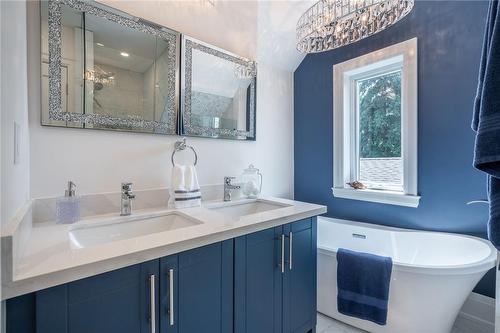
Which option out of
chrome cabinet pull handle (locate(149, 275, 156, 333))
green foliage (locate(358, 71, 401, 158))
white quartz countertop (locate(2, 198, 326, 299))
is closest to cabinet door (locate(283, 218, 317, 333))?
white quartz countertop (locate(2, 198, 326, 299))

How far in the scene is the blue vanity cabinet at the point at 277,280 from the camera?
115 cm

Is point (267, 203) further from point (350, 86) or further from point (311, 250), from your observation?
point (350, 86)

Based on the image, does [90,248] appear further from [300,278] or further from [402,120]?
[402,120]

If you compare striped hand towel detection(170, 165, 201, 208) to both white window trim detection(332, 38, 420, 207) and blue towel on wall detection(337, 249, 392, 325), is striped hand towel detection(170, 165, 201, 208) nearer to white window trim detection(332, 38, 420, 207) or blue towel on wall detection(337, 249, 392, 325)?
blue towel on wall detection(337, 249, 392, 325)

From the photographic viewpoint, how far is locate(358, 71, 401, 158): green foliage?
2.18 metres

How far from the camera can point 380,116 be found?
2.29 metres

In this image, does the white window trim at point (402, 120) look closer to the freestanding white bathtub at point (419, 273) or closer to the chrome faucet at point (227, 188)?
the freestanding white bathtub at point (419, 273)

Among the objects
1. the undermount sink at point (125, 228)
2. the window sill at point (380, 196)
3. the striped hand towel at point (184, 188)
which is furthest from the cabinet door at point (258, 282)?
the window sill at point (380, 196)

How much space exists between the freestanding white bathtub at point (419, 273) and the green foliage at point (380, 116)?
75 cm

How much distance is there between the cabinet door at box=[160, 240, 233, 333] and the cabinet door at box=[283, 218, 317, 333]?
1.34ft

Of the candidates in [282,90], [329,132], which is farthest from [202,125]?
[329,132]

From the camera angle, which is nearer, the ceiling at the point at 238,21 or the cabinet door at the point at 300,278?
the cabinet door at the point at 300,278

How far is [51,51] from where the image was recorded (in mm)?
1199

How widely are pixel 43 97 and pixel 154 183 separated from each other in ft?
2.37
